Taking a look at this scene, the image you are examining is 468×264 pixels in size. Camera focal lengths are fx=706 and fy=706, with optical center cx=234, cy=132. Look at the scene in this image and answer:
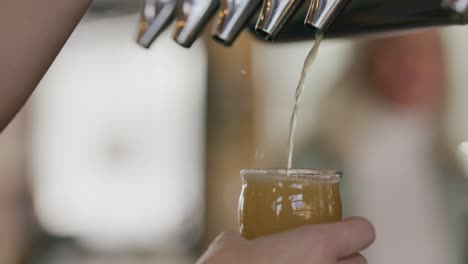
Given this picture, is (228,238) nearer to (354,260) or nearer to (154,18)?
(354,260)

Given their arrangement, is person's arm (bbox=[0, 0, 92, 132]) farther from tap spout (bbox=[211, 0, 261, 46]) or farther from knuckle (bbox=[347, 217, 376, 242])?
knuckle (bbox=[347, 217, 376, 242])

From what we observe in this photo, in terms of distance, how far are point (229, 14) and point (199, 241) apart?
7.77 ft

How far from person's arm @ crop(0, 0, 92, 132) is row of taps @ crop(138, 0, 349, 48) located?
0.37ft

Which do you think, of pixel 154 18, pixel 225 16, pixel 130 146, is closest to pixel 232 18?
pixel 225 16

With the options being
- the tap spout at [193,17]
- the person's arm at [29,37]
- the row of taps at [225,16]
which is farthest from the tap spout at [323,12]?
the person's arm at [29,37]

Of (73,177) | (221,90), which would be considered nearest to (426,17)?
(221,90)

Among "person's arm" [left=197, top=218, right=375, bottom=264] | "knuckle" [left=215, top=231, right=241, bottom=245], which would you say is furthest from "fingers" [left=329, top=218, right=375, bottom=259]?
"knuckle" [left=215, top=231, right=241, bottom=245]

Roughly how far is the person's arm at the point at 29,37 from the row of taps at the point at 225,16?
114 mm

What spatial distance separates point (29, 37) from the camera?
1046 mm

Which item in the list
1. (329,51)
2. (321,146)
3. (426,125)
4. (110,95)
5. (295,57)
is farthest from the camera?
(110,95)

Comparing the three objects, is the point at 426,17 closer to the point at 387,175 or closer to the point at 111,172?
the point at 387,175

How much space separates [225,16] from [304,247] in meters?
0.31

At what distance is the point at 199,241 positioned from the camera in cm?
314

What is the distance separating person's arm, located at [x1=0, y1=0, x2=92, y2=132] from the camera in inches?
40.3
